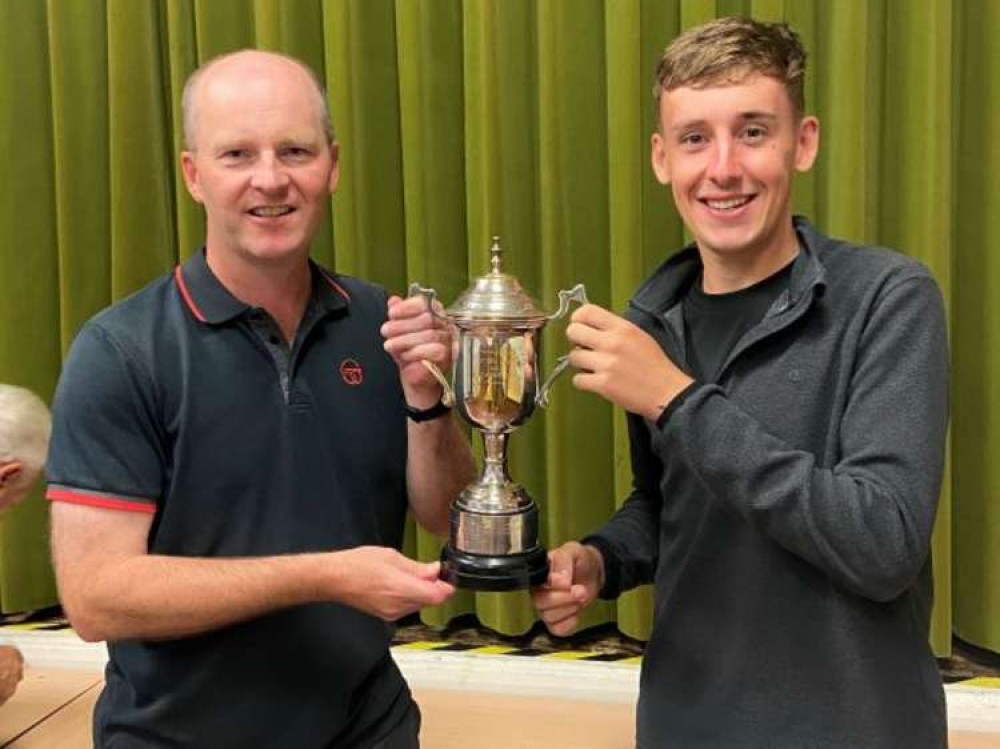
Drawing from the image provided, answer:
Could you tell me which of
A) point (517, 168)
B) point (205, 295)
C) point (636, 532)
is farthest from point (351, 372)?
point (517, 168)

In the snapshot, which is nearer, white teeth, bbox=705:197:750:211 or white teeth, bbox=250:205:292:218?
white teeth, bbox=705:197:750:211

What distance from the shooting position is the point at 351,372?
1.46 m

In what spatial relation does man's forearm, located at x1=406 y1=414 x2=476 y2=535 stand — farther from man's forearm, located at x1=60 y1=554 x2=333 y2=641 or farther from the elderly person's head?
the elderly person's head

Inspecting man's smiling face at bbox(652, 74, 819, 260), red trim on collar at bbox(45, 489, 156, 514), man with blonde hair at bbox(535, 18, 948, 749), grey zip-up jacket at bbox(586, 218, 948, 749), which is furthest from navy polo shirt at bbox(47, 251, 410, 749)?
man's smiling face at bbox(652, 74, 819, 260)

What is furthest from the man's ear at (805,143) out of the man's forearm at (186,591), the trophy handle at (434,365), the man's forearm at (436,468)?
the man's forearm at (186,591)

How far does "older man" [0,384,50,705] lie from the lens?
5.35 ft

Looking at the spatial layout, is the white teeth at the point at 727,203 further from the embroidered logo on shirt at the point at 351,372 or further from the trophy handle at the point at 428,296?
the embroidered logo on shirt at the point at 351,372

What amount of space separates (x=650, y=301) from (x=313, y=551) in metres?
0.57

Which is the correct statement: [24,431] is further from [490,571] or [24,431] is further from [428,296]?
[490,571]

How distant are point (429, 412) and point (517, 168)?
941 mm

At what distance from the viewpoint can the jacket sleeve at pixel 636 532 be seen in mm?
1393

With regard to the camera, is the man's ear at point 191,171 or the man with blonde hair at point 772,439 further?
the man's ear at point 191,171

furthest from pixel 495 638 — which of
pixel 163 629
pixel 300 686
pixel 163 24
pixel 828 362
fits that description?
pixel 163 24

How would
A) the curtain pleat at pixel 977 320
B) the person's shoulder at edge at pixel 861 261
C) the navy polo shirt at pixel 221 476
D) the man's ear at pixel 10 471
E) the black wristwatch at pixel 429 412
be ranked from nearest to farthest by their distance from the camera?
the person's shoulder at edge at pixel 861 261, the navy polo shirt at pixel 221 476, the black wristwatch at pixel 429 412, the man's ear at pixel 10 471, the curtain pleat at pixel 977 320
